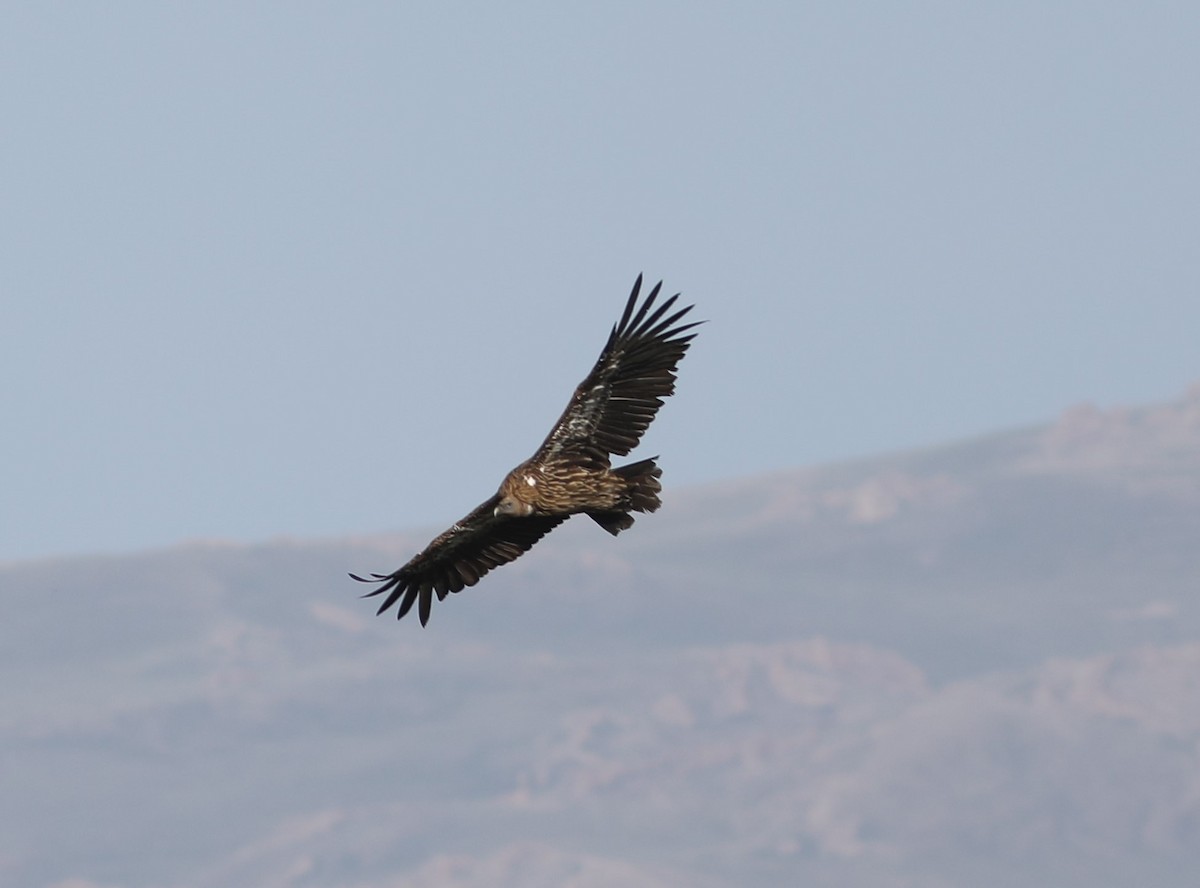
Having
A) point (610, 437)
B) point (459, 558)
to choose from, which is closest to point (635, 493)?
point (610, 437)

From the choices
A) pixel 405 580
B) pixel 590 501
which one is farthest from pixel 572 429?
pixel 405 580

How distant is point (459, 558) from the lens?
32938mm

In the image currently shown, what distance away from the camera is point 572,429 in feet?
98.0

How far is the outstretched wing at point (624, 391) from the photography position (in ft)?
97.6

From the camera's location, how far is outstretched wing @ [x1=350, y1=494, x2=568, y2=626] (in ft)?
105

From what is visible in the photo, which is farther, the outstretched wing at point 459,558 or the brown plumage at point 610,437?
the outstretched wing at point 459,558

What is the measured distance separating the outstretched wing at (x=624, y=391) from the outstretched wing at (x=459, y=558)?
227 cm

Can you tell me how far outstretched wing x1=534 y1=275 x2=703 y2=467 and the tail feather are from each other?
0.38 m

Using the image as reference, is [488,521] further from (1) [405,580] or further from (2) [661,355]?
(2) [661,355]

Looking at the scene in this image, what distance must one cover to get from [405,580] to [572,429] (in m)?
4.49

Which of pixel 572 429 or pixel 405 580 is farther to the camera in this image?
pixel 405 580

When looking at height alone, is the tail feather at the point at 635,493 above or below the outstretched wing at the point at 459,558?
above

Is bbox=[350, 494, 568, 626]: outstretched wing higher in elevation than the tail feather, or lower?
lower

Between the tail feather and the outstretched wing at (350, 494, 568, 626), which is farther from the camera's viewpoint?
the outstretched wing at (350, 494, 568, 626)
